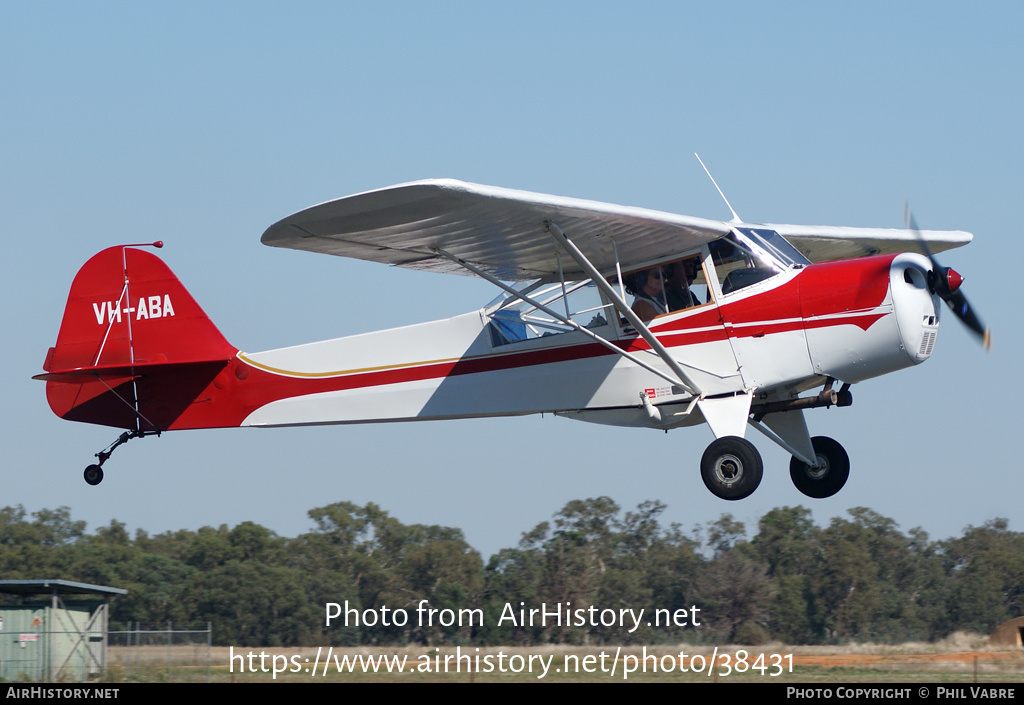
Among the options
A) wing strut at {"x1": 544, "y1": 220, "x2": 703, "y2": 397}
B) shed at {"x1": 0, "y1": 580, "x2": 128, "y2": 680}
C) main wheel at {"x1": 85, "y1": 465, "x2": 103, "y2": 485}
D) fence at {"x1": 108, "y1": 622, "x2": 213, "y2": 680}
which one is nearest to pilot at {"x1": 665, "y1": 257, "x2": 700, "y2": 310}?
wing strut at {"x1": 544, "y1": 220, "x2": 703, "y2": 397}

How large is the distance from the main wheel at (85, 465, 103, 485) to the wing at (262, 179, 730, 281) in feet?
14.2

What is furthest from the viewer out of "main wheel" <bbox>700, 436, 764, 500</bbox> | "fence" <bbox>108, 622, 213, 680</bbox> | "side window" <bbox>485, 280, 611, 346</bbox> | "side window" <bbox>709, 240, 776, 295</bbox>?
"fence" <bbox>108, 622, 213, 680</bbox>

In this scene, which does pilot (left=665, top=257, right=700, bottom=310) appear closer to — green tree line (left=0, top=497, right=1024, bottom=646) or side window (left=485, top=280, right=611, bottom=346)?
side window (left=485, top=280, right=611, bottom=346)

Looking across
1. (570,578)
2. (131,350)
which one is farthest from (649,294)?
(570,578)

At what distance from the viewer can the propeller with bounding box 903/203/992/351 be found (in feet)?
32.6

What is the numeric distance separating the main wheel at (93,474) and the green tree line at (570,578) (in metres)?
5.31

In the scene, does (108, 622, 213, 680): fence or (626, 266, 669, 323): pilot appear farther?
(108, 622, 213, 680): fence

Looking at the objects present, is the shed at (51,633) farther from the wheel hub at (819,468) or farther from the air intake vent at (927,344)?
the air intake vent at (927,344)

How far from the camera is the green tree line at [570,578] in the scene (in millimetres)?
19922

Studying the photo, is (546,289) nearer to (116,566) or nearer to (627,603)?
(627,603)

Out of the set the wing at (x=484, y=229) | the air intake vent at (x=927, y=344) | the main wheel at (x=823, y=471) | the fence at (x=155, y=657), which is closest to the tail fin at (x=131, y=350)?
the fence at (x=155, y=657)

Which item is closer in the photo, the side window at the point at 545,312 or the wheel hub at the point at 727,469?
the wheel hub at the point at 727,469

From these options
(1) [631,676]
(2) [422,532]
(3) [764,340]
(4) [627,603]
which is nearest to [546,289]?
(3) [764,340]

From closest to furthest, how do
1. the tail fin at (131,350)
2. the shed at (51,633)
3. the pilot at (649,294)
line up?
the pilot at (649,294) → the shed at (51,633) → the tail fin at (131,350)
